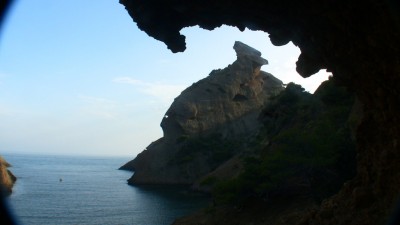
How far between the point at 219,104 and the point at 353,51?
72.9m

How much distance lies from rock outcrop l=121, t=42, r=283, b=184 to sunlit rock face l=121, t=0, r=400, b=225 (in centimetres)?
6339

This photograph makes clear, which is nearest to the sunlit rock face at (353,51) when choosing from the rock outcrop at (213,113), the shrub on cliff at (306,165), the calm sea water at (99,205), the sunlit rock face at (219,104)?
the shrub on cliff at (306,165)

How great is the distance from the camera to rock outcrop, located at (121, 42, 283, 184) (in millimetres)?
80750

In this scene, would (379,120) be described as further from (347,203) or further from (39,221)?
(39,221)

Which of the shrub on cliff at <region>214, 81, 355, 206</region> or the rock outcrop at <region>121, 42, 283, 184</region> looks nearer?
the shrub on cliff at <region>214, 81, 355, 206</region>

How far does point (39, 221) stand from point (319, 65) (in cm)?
3031

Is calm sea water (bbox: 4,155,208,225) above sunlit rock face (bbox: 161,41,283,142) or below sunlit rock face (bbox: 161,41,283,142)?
below

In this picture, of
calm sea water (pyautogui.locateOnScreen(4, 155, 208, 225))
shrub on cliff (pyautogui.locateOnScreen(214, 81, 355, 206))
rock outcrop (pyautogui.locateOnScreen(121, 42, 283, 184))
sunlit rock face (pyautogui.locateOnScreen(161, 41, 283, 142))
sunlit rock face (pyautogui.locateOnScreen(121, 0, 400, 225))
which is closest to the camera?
sunlit rock face (pyautogui.locateOnScreen(121, 0, 400, 225))

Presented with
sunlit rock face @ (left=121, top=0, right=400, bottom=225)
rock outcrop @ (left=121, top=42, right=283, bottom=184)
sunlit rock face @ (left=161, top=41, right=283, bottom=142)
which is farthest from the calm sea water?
sunlit rock face @ (left=121, top=0, right=400, bottom=225)

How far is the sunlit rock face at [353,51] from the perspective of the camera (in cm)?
986

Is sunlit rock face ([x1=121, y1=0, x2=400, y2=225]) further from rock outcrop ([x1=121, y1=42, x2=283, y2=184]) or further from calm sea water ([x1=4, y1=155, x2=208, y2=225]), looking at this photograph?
rock outcrop ([x1=121, y1=42, x2=283, y2=184])

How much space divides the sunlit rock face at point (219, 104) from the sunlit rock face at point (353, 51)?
66.9m

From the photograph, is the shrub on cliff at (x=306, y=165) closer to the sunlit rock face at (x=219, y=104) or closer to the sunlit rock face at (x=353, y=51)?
the sunlit rock face at (x=353, y=51)

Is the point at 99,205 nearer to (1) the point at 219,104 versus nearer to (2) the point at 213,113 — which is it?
(2) the point at 213,113
